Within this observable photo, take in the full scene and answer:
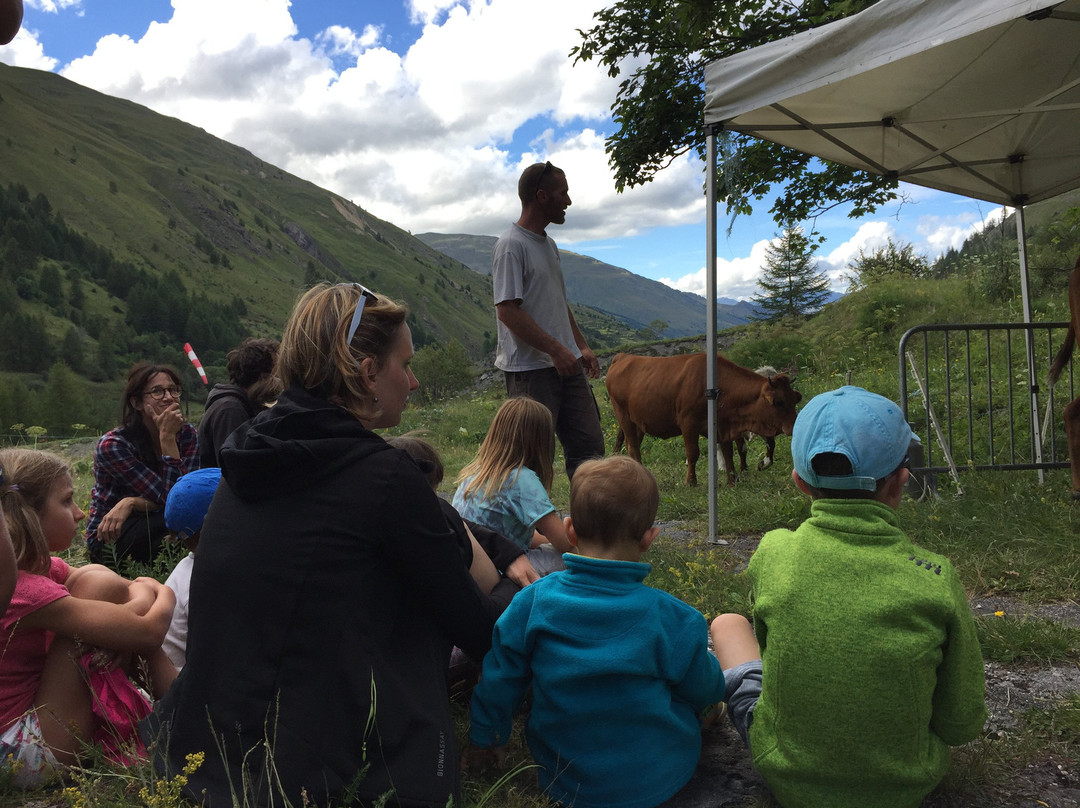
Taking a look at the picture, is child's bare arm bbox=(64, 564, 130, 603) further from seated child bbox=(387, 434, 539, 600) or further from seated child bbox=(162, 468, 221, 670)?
seated child bbox=(387, 434, 539, 600)

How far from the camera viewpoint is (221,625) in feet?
6.81

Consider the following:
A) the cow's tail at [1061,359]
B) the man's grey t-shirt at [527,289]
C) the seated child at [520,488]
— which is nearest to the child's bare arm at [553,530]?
the seated child at [520,488]

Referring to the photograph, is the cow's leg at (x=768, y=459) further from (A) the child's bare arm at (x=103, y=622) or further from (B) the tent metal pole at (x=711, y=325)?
(A) the child's bare arm at (x=103, y=622)

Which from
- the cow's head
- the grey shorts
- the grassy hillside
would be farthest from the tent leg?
the grassy hillside

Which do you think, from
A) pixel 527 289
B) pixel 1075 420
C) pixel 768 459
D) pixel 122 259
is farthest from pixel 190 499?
pixel 122 259

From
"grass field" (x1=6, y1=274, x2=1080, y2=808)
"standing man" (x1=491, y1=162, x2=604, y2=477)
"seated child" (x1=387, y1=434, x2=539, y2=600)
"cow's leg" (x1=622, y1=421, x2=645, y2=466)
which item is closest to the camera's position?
"grass field" (x1=6, y1=274, x2=1080, y2=808)

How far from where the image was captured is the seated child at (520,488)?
12.0 ft

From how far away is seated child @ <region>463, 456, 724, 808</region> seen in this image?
2.27m

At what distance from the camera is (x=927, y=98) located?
563 centimetres

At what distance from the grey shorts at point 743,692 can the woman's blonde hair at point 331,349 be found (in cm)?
148

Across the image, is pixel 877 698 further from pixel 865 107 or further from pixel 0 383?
pixel 0 383

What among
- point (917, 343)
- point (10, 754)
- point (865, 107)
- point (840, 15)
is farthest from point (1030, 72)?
point (917, 343)

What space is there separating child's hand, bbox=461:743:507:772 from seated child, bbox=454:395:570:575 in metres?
1.07

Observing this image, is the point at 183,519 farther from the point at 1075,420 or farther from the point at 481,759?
the point at 1075,420
